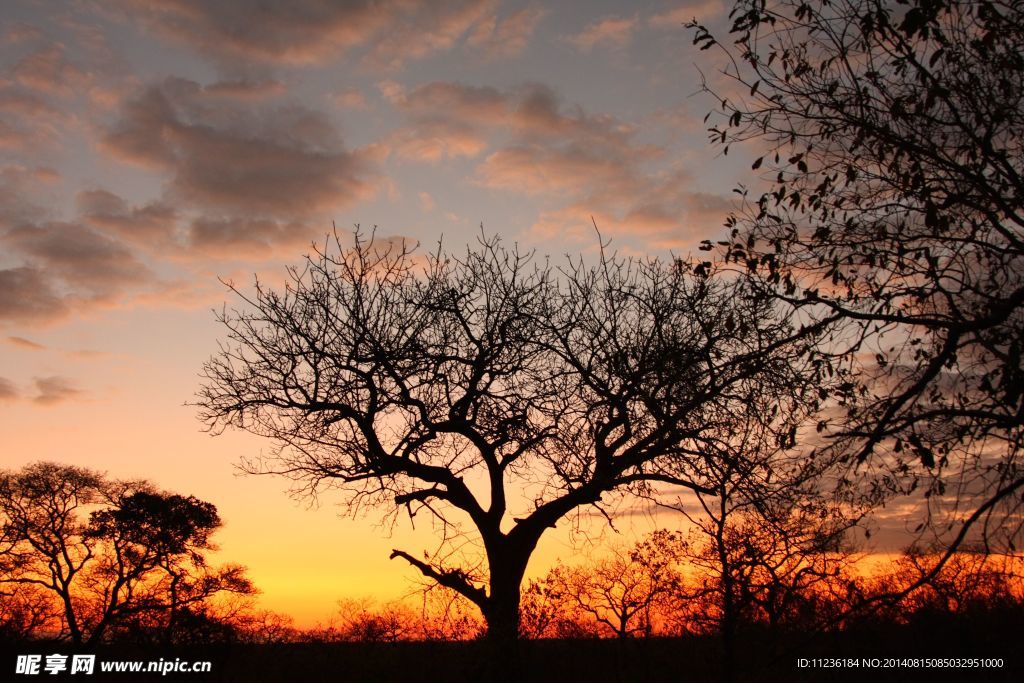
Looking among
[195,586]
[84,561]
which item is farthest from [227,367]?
[84,561]

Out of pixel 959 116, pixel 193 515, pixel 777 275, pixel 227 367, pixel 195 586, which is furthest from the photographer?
pixel 193 515

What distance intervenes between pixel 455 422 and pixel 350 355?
252 centimetres

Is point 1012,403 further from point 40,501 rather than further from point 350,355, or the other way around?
point 40,501

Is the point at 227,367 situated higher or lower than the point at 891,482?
higher

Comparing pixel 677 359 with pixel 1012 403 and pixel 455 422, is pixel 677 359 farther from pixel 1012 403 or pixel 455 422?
pixel 455 422

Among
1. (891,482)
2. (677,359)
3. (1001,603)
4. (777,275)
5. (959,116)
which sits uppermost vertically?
(959,116)

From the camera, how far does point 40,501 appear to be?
3419cm

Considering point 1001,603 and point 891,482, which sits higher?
point 891,482

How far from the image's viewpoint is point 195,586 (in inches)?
1325

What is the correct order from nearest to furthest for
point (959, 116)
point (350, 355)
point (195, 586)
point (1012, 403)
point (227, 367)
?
1. point (1012, 403)
2. point (959, 116)
3. point (350, 355)
4. point (227, 367)
5. point (195, 586)

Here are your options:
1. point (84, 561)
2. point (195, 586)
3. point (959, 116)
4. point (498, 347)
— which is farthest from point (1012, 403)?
point (84, 561)

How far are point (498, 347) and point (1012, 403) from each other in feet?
33.4

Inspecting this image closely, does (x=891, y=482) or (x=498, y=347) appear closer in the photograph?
(x=891, y=482)

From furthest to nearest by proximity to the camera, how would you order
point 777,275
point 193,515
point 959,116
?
point 193,515, point 777,275, point 959,116
